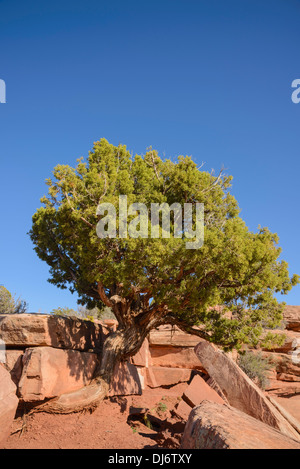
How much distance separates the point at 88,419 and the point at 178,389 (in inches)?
326

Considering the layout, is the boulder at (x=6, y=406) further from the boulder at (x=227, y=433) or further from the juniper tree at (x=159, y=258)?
the boulder at (x=227, y=433)

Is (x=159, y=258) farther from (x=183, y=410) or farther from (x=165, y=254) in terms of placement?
(x=183, y=410)

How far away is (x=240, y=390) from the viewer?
11.8 metres

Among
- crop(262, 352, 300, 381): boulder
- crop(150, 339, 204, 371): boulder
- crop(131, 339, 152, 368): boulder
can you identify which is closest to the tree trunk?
crop(131, 339, 152, 368): boulder

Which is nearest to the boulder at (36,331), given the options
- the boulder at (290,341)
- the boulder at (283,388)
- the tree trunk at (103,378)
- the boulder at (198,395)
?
the tree trunk at (103,378)

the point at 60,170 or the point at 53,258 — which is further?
the point at 53,258

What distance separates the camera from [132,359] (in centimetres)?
1792

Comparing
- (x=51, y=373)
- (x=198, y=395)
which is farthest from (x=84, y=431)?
(x=198, y=395)

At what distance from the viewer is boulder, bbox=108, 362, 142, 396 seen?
1332 centimetres

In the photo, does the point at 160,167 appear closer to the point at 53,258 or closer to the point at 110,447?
the point at 53,258

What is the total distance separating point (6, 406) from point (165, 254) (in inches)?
225

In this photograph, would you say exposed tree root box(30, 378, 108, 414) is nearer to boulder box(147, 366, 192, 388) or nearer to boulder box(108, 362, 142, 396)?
boulder box(108, 362, 142, 396)
